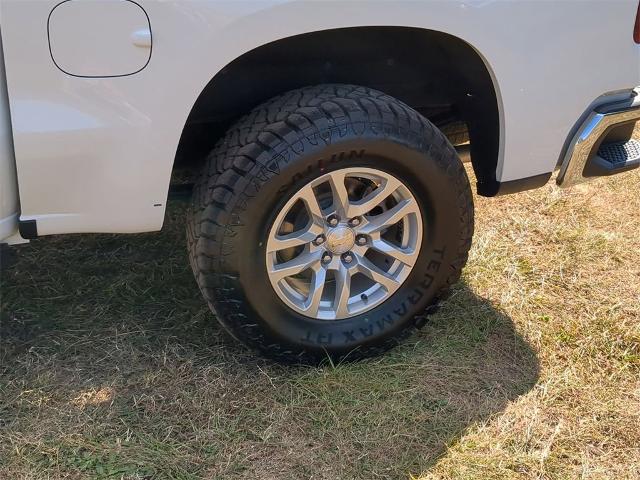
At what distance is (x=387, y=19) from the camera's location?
2.33 meters

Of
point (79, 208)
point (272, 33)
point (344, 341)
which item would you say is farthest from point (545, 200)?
point (79, 208)

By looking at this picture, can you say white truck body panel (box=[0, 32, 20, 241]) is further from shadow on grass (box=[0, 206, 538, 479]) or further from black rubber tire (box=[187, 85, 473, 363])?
shadow on grass (box=[0, 206, 538, 479])

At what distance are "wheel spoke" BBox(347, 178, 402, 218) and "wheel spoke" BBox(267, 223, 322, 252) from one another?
13cm

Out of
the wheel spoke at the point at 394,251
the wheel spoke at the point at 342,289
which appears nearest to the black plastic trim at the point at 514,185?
the wheel spoke at the point at 394,251

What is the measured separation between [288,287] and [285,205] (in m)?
0.34

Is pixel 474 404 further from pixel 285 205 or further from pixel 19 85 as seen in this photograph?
pixel 19 85

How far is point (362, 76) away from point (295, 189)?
654 millimetres

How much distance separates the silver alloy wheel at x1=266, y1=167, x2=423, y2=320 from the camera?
8.41 ft

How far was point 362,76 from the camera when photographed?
9.37 ft

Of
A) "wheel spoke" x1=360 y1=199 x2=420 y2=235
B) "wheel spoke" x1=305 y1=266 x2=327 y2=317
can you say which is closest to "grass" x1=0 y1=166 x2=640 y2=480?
"wheel spoke" x1=305 y1=266 x2=327 y2=317

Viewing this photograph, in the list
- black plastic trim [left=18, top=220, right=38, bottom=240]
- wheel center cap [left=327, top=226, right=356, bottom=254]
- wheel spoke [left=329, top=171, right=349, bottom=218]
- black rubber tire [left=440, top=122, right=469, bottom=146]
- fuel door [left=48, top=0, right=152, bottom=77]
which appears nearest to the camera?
fuel door [left=48, top=0, right=152, bottom=77]

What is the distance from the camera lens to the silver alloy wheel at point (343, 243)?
101 inches

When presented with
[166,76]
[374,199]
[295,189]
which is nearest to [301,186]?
[295,189]

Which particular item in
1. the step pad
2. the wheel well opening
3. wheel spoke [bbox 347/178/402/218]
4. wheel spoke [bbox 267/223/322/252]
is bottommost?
wheel spoke [bbox 267/223/322/252]
